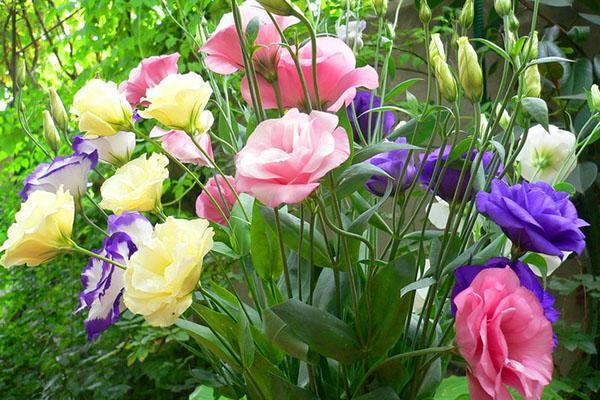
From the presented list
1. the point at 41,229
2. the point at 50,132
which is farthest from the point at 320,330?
the point at 50,132

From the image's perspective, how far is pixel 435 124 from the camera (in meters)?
0.56

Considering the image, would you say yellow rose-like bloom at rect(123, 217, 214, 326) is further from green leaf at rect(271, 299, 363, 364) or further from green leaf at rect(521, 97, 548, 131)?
green leaf at rect(521, 97, 548, 131)

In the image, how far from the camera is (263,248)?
57 centimetres

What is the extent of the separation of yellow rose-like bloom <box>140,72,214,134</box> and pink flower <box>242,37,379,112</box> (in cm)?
5

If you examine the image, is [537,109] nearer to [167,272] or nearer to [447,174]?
[447,174]

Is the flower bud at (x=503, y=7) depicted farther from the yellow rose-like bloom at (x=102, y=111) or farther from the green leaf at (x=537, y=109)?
the yellow rose-like bloom at (x=102, y=111)

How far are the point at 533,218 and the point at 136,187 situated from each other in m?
0.27

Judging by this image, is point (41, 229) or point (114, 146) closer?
point (41, 229)

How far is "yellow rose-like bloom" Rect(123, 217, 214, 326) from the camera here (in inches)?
17.5

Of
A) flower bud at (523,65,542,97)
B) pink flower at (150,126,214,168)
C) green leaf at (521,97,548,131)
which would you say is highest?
green leaf at (521,97,548,131)

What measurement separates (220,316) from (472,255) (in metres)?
0.18

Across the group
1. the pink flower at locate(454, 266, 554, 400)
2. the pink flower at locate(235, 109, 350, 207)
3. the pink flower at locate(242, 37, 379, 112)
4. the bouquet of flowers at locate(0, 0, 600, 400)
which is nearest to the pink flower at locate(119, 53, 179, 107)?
the bouquet of flowers at locate(0, 0, 600, 400)

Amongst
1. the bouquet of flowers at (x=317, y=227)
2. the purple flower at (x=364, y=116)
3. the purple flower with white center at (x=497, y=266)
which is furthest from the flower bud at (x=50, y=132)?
the purple flower with white center at (x=497, y=266)

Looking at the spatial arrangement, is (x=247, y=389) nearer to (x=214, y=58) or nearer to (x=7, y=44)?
(x=214, y=58)
